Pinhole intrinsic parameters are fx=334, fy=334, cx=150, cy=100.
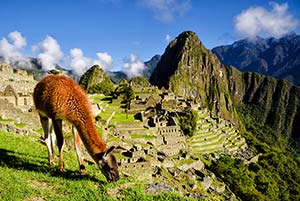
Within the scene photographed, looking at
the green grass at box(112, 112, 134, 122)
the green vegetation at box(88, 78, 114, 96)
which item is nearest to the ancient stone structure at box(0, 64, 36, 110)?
the green grass at box(112, 112, 134, 122)

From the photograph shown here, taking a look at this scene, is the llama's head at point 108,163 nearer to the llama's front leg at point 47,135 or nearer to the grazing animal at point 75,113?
the grazing animal at point 75,113

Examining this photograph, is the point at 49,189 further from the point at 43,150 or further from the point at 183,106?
the point at 183,106

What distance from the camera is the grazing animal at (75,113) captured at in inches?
280

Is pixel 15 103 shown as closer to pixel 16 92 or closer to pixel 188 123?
pixel 16 92

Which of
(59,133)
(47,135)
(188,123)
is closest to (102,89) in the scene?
(188,123)

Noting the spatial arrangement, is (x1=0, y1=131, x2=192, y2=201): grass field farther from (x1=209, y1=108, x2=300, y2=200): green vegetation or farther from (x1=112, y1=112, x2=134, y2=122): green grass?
(x1=209, y1=108, x2=300, y2=200): green vegetation

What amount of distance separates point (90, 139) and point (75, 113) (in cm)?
83

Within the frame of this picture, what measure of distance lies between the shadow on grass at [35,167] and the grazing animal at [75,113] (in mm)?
213

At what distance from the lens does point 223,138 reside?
71.1 meters

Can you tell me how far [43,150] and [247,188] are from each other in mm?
44550

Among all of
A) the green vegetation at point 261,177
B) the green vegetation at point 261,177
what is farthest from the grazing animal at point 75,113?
the green vegetation at point 261,177

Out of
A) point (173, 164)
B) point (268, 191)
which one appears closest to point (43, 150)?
point (173, 164)

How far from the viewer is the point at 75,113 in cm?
768

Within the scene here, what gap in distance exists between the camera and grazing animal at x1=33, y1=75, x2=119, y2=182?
23.4 feet
